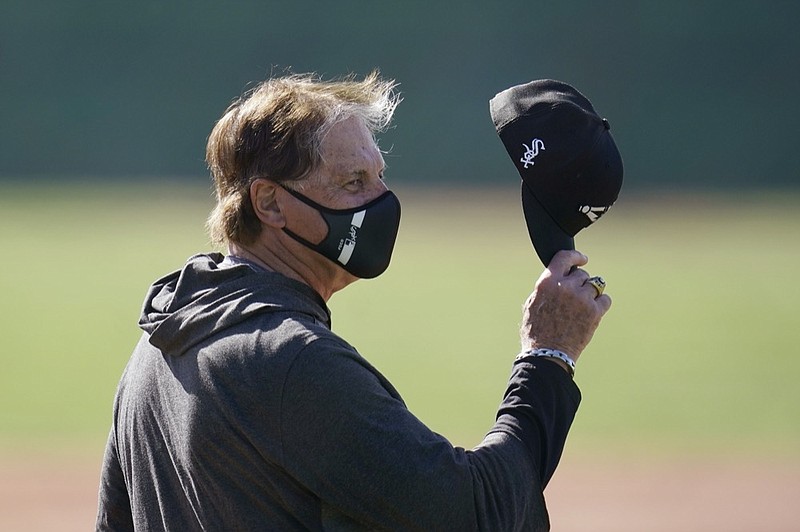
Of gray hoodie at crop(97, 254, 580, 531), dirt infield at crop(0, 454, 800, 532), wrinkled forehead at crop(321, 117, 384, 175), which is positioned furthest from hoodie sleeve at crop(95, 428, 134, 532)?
dirt infield at crop(0, 454, 800, 532)

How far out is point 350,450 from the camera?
1.98m

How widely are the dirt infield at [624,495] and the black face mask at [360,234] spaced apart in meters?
5.80

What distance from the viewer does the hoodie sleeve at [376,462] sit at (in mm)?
1976

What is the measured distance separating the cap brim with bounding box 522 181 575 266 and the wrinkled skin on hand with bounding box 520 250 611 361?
14cm

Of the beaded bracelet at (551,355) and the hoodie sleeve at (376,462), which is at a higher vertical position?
the beaded bracelet at (551,355)

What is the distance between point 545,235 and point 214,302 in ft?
2.44

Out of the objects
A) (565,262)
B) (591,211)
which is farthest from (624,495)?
(565,262)

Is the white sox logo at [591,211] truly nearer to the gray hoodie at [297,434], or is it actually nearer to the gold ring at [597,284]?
the gold ring at [597,284]

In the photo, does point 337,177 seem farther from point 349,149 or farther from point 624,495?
point 624,495

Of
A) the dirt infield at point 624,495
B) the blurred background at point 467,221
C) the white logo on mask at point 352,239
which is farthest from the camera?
the blurred background at point 467,221

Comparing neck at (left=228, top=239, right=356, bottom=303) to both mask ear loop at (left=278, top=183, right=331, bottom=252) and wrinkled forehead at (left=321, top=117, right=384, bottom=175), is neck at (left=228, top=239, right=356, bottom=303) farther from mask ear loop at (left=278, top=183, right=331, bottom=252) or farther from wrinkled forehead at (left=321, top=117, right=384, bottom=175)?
wrinkled forehead at (left=321, top=117, right=384, bottom=175)

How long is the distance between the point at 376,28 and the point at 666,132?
314 inches

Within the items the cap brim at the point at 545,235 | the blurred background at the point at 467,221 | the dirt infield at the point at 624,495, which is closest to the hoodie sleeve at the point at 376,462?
the cap brim at the point at 545,235

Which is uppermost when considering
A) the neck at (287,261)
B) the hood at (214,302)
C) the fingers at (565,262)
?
the fingers at (565,262)
